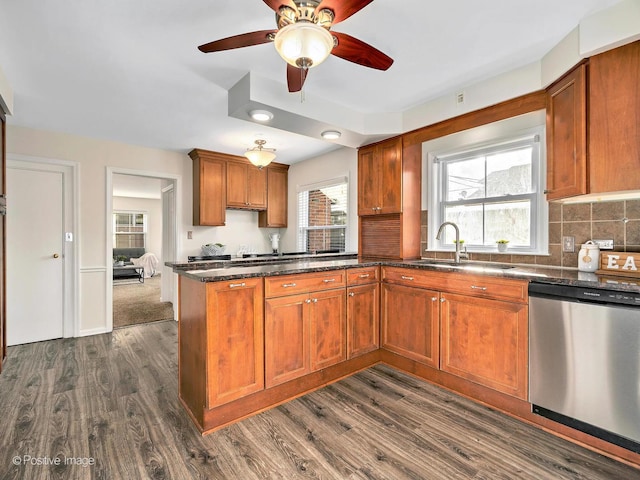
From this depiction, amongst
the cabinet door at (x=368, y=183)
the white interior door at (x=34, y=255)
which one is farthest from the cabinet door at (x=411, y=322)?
A: the white interior door at (x=34, y=255)

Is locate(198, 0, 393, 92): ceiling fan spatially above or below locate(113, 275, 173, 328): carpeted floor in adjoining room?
above

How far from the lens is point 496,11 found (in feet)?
6.06

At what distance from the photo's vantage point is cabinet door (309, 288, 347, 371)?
2.53 m

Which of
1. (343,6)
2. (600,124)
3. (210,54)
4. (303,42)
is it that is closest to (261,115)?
(210,54)

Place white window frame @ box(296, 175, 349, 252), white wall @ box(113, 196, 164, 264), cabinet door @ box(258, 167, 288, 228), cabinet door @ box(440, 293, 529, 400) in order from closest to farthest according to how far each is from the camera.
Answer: cabinet door @ box(440, 293, 529, 400)
white window frame @ box(296, 175, 349, 252)
cabinet door @ box(258, 167, 288, 228)
white wall @ box(113, 196, 164, 264)

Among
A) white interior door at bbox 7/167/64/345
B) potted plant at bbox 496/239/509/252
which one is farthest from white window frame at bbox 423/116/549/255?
white interior door at bbox 7/167/64/345

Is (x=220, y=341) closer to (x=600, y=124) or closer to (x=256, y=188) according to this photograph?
(x=600, y=124)

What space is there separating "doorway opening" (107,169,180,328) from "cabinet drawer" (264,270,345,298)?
3052 mm

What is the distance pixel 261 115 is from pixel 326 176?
2.19 m

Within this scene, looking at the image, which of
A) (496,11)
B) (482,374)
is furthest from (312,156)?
(482,374)

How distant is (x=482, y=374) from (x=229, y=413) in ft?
6.00

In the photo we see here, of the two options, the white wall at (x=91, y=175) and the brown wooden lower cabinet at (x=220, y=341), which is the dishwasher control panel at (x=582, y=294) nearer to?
the brown wooden lower cabinet at (x=220, y=341)

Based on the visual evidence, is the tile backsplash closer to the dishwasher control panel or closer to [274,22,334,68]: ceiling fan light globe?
the dishwasher control panel

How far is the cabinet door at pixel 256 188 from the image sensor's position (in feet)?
17.4
